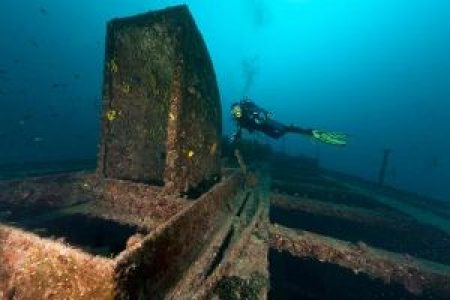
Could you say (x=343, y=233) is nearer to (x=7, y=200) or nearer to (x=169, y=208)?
(x=169, y=208)

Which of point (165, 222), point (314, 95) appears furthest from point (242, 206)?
point (314, 95)

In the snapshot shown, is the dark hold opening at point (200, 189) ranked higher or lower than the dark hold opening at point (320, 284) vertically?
higher

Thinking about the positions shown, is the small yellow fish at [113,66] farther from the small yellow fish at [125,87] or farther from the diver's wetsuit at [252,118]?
the diver's wetsuit at [252,118]

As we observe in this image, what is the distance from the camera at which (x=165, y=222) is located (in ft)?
8.17

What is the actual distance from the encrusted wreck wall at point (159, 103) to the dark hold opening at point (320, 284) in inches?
89.2

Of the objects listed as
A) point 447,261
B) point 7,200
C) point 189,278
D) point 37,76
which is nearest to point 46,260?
point 189,278

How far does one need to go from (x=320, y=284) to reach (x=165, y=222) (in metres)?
4.18

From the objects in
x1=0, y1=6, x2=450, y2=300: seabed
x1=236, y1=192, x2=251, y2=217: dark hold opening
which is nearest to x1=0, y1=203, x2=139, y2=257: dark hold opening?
x1=0, y1=6, x2=450, y2=300: seabed

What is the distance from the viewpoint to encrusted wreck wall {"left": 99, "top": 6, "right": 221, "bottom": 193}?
12.4 feet

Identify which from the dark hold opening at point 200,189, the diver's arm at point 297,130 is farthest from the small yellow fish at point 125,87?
the diver's arm at point 297,130

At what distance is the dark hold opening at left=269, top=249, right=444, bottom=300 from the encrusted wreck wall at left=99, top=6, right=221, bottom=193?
7.44 ft

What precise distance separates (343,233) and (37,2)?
101742mm

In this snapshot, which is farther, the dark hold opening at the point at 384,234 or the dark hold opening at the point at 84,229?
the dark hold opening at the point at 384,234

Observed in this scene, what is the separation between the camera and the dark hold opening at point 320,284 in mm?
5340
